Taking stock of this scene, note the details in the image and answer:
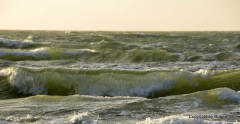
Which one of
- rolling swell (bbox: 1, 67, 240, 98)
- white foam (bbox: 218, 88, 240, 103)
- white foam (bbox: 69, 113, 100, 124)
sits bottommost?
rolling swell (bbox: 1, 67, 240, 98)

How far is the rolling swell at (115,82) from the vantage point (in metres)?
10.3

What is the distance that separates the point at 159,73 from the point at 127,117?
534 cm

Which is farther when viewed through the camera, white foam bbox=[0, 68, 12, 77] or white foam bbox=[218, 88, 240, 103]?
white foam bbox=[0, 68, 12, 77]

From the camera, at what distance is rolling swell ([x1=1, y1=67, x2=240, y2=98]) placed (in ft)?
33.7

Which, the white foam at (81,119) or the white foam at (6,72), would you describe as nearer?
the white foam at (81,119)

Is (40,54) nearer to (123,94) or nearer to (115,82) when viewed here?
(115,82)

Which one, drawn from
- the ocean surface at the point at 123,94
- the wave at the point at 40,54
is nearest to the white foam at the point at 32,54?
the wave at the point at 40,54

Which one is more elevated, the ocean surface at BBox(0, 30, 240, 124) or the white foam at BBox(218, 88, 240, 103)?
the white foam at BBox(218, 88, 240, 103)

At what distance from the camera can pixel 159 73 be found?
11.2 metres

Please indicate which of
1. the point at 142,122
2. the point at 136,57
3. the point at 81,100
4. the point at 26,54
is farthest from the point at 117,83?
the point at 26,54

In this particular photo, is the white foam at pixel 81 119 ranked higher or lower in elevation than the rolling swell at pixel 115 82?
higher

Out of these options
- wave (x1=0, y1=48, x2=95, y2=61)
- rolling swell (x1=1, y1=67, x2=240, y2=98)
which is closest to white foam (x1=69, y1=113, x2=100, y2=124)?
rolling swell (x1=1, y1=67, x2=240, y2=98)

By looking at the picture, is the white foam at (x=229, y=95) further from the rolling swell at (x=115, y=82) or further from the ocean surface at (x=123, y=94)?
the rolling swell at (x=115, y=82)

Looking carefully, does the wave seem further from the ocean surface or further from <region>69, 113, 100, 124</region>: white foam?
<region>69, 113, 100, 124</region>: white foam
